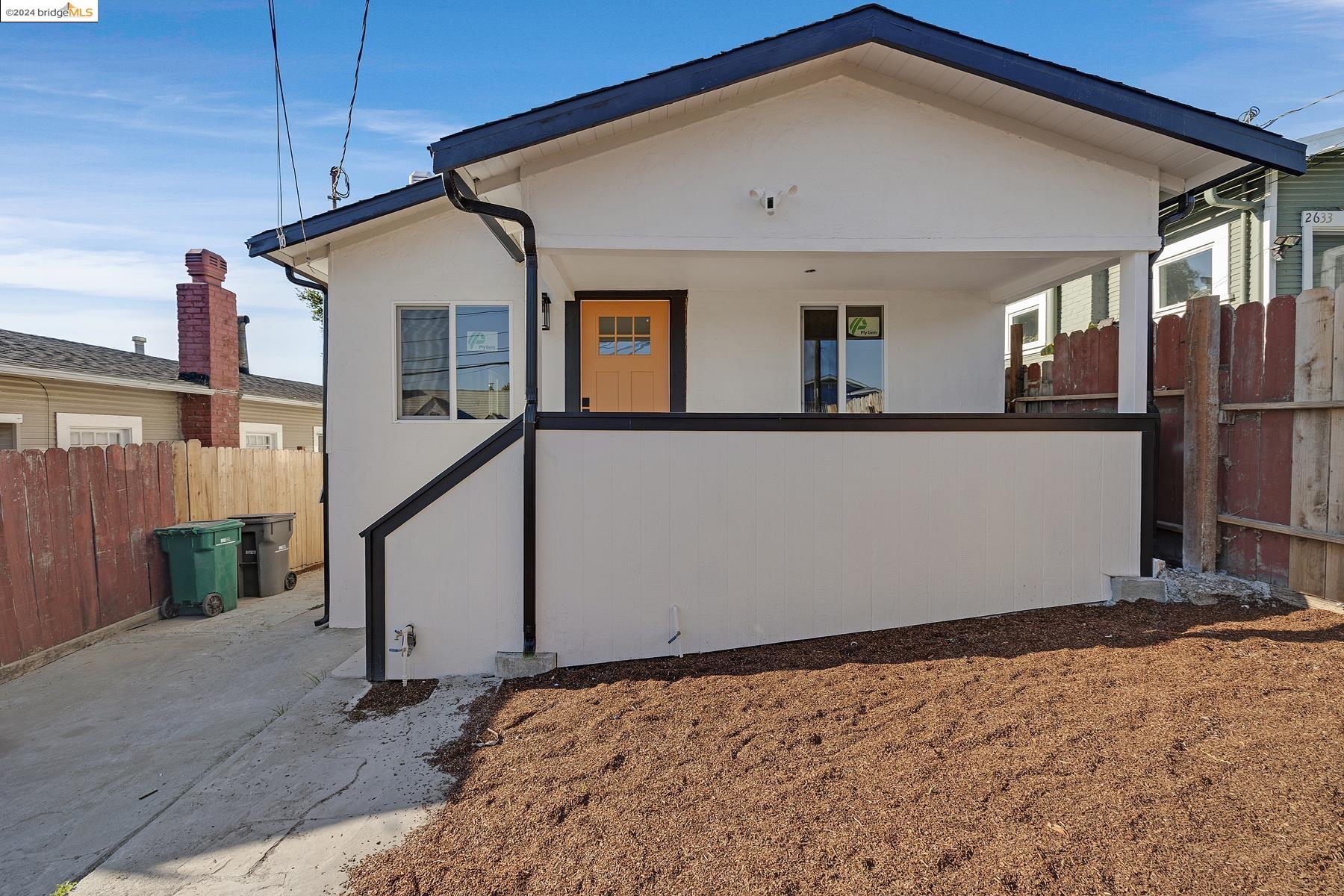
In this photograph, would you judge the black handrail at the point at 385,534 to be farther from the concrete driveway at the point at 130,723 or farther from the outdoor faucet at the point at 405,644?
the concrete driveway at the point at 130,723

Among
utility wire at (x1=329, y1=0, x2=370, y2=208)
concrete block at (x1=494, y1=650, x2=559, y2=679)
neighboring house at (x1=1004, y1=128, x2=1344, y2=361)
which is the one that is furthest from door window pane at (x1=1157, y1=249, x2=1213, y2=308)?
utility wire at (x1=329, y1=0, x2=370, y2=208)

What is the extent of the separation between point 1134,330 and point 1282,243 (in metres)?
5.34

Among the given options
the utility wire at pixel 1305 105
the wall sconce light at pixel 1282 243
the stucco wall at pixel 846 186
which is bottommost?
the stucco wall at pixel 846 186

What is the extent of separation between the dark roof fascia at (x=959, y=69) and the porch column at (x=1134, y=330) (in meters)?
0.91

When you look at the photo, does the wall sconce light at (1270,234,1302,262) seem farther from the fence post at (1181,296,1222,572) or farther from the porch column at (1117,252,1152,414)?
the porch column at (1117,252,1152,414)

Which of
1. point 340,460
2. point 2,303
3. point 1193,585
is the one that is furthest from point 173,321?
point 1193,585

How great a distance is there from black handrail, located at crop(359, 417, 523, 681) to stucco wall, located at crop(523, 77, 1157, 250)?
1643 millimetres

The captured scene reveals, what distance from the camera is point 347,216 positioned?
5.51 m

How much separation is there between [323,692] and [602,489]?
7.84ft

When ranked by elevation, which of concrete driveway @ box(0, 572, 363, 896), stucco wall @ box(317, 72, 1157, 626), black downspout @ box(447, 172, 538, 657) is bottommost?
concrete driveway @ box(0, 572, 363, 896)

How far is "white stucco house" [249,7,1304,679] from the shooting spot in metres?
4.31

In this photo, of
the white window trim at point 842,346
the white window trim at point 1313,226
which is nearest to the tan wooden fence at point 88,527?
the white window trim at point 842,346

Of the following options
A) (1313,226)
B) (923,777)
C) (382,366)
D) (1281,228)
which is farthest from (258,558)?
(1313,226)

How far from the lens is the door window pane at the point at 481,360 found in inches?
245
